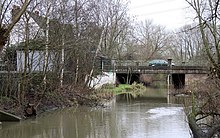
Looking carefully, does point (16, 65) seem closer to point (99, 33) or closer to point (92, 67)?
point (92, 67)

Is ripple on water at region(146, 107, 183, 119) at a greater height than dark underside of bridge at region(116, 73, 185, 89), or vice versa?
dark underside of bridge at region(116, 73, 185, 89)

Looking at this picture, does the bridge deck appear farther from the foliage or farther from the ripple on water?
the foliage

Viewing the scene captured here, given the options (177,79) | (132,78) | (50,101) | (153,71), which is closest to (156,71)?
(153,71)

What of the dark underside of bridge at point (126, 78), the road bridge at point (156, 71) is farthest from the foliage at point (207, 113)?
the dark underside of bridge at point (126, 78)

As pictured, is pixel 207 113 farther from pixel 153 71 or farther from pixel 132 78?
pixel 132 78

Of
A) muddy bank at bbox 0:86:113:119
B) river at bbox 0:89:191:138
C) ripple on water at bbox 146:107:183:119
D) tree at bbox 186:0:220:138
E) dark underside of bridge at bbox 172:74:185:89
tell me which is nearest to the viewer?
tree at bbox 186:0:220:138

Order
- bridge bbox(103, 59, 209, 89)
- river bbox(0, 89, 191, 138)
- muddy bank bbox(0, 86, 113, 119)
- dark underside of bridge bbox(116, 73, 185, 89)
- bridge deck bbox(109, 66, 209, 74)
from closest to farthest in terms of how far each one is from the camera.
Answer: river bbox(0, 89, 191, 138) → muddy bank bbox(0, 86, 113, 119) → bridge deck bbox(109, 66, 209, 74) → bridge bbox(103, 59, 209, 89) → dark underside of bridge bbox(116, 73, 185, 89)

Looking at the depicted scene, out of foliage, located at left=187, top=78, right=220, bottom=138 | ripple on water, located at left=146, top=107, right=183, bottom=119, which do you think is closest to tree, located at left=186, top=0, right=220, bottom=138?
foliage, located at left=187, top=78, right=220, bottom=138

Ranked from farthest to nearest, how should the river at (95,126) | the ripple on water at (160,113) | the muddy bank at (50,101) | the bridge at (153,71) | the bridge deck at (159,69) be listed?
the bridge at (153,71) → the bridge deck at (159,69) → the ripple on water at (160,113) → the muddy bank at (50,101) → the river at (95,126)

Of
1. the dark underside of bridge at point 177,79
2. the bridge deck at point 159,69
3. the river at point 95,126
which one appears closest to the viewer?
the river at point 95,126

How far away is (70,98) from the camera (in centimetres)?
2373

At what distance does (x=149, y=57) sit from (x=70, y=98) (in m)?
38.7

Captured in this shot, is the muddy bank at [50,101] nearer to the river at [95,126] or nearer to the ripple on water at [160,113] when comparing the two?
the river at [95,126]

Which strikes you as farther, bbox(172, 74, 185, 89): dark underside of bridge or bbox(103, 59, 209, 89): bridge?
bbox(172, 74, 185, 89): dark underside of bridge
